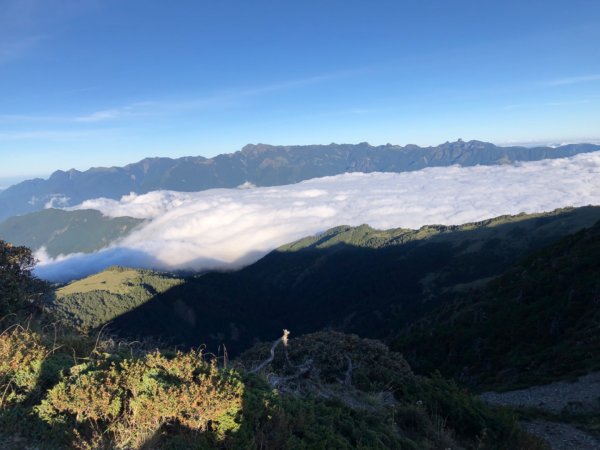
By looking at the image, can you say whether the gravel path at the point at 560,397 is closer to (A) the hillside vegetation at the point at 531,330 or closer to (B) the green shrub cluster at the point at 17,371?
(A) the hillside vegetation at the point at 531,330

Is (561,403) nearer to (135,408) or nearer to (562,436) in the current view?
(562,436)

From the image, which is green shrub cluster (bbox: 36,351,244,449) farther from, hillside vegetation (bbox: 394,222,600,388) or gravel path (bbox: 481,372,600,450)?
hillside vegetation (bbox: 394,222,600,388)

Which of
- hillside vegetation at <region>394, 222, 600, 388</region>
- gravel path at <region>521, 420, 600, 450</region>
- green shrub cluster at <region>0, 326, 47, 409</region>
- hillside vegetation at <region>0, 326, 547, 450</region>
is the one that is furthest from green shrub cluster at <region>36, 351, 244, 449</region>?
hillside vegetation at <region>394, 222, 600, 388</region>

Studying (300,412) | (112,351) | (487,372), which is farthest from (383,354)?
(487,372)

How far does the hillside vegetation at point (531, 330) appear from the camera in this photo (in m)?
30.0

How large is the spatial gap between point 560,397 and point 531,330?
24.4 metres

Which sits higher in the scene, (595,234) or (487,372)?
(595,234)

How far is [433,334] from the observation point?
220 ft

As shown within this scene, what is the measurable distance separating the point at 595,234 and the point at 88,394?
255ft

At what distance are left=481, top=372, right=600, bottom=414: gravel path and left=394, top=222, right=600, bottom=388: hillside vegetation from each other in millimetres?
1860

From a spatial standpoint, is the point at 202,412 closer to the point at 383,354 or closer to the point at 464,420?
the point at 464,420

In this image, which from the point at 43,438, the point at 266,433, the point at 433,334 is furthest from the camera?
the point at 433,334

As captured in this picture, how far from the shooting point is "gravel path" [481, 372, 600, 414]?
18.7m

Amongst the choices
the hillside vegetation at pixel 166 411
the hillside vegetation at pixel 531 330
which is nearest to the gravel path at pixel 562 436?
the hillside vegetation at pixel 166 411
